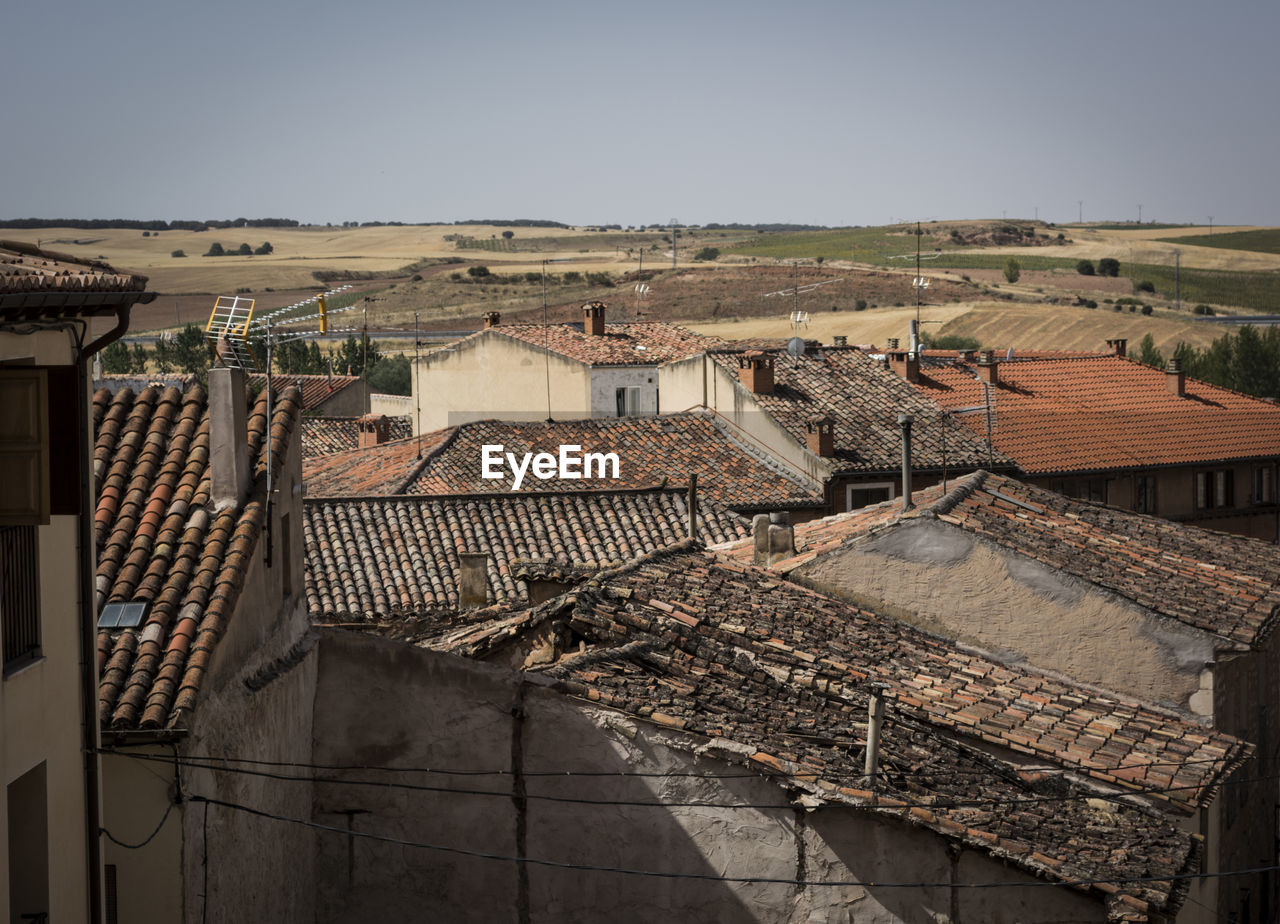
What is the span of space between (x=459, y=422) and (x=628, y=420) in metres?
7.85

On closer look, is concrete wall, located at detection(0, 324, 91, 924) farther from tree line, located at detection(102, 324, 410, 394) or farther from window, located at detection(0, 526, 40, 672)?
tree line, located at detection(102, 324, 410, 394)

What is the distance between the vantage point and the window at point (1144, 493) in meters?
41.1

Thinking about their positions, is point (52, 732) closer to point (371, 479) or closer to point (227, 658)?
point (227, 658)

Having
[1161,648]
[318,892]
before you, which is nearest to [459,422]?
[1161,648]

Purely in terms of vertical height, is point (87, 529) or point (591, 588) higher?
point (87, 529)

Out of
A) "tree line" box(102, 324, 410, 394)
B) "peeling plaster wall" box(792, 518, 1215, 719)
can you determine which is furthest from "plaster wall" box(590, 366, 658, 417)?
"tree line" box(102, 324, 410, 394)

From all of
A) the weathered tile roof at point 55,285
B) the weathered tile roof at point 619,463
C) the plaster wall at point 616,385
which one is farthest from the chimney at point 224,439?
the plaster wall at point 616,385

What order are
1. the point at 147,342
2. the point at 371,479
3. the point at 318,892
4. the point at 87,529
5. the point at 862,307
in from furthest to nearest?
the point at 862,307 → the point at 147,342 → the point at 371,479 → the point at 318,892 → the point at 87,529

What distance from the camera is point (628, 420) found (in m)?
37.2

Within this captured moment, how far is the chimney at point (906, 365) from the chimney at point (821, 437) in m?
7.68

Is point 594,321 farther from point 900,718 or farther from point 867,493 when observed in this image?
point 900,718

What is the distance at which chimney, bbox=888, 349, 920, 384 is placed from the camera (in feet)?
140

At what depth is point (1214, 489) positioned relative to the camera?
42844 millimetres

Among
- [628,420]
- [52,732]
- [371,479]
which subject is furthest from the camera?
[628,420]
